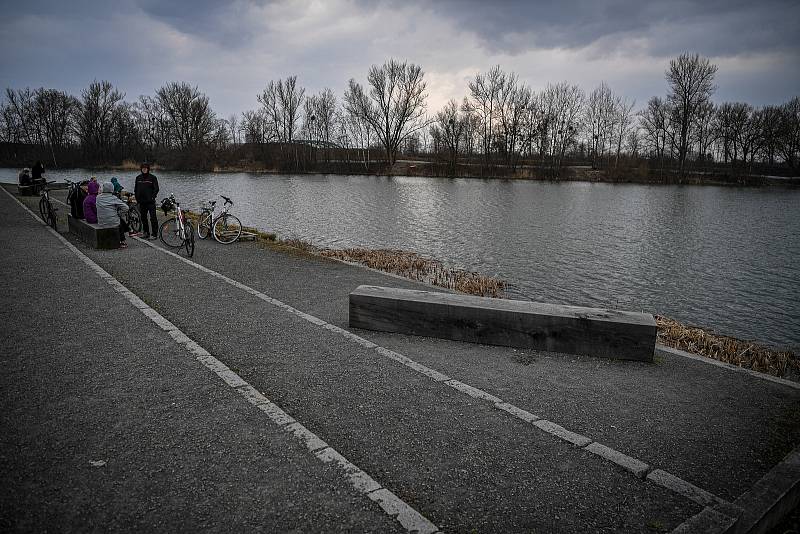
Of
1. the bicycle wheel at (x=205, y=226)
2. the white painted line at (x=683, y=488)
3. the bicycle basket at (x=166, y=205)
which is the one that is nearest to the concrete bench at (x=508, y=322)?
the white painted line at (x=683, y=488)

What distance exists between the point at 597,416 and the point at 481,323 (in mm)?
1974

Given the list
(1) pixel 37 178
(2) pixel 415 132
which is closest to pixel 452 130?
(2) pixel 415 132

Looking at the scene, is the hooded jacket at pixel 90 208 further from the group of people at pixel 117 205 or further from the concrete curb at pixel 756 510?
the concrete curb at pixel 756 510

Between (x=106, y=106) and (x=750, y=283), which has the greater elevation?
(x=106, y=106)

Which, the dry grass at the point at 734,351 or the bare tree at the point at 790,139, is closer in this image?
the dry grass at the point at 734,351

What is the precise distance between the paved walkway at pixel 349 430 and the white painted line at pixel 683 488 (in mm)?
18

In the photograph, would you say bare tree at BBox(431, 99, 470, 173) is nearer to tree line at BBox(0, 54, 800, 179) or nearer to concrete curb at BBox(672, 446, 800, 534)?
tree line at BBox(0, 54, 800, 179)

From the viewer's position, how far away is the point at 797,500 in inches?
123

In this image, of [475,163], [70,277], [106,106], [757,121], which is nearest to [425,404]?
[70,277]

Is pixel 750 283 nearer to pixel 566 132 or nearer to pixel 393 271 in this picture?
pixel 393 271

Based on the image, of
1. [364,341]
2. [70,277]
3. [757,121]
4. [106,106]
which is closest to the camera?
[364,341]

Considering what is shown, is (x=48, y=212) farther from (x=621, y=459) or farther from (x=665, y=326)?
(x=621, y=459)

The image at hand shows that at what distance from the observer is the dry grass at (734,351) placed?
6.75 meters

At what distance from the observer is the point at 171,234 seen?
13.2m
